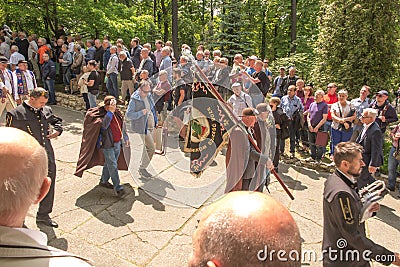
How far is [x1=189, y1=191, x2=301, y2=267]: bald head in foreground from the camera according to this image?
1.18 metres

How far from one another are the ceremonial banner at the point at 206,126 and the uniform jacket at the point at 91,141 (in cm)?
143

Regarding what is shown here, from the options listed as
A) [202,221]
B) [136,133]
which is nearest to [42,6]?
[136,133]

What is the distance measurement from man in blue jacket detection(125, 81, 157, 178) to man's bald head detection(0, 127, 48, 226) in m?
5.44

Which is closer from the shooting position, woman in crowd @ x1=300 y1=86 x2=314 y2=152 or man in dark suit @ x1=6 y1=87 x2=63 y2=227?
man in dark suit @ x1=6 y1=87 x2=63 y2=227

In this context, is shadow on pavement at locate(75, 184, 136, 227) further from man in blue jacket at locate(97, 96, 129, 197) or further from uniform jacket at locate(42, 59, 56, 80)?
uniform jacket at locate(42, 59, 56, 80)

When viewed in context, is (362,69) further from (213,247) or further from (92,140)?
(213,247)

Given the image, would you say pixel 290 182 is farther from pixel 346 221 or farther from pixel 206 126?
pixel 346 221

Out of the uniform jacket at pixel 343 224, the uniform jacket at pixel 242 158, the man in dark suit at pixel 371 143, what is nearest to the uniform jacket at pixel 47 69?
the uniform jacket at pixel 242 158

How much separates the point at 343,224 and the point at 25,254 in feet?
8.74

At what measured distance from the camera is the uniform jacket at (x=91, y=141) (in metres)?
6.10

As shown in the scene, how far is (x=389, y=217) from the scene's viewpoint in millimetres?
6090

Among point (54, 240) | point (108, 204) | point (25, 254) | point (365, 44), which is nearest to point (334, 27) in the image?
point (365, 44)

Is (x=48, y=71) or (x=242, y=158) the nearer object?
(x=242, y=158)

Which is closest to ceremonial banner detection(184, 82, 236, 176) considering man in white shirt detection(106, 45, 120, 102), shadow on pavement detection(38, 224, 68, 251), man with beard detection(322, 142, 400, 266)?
man with beard detection(322, 142, 400, 266)
